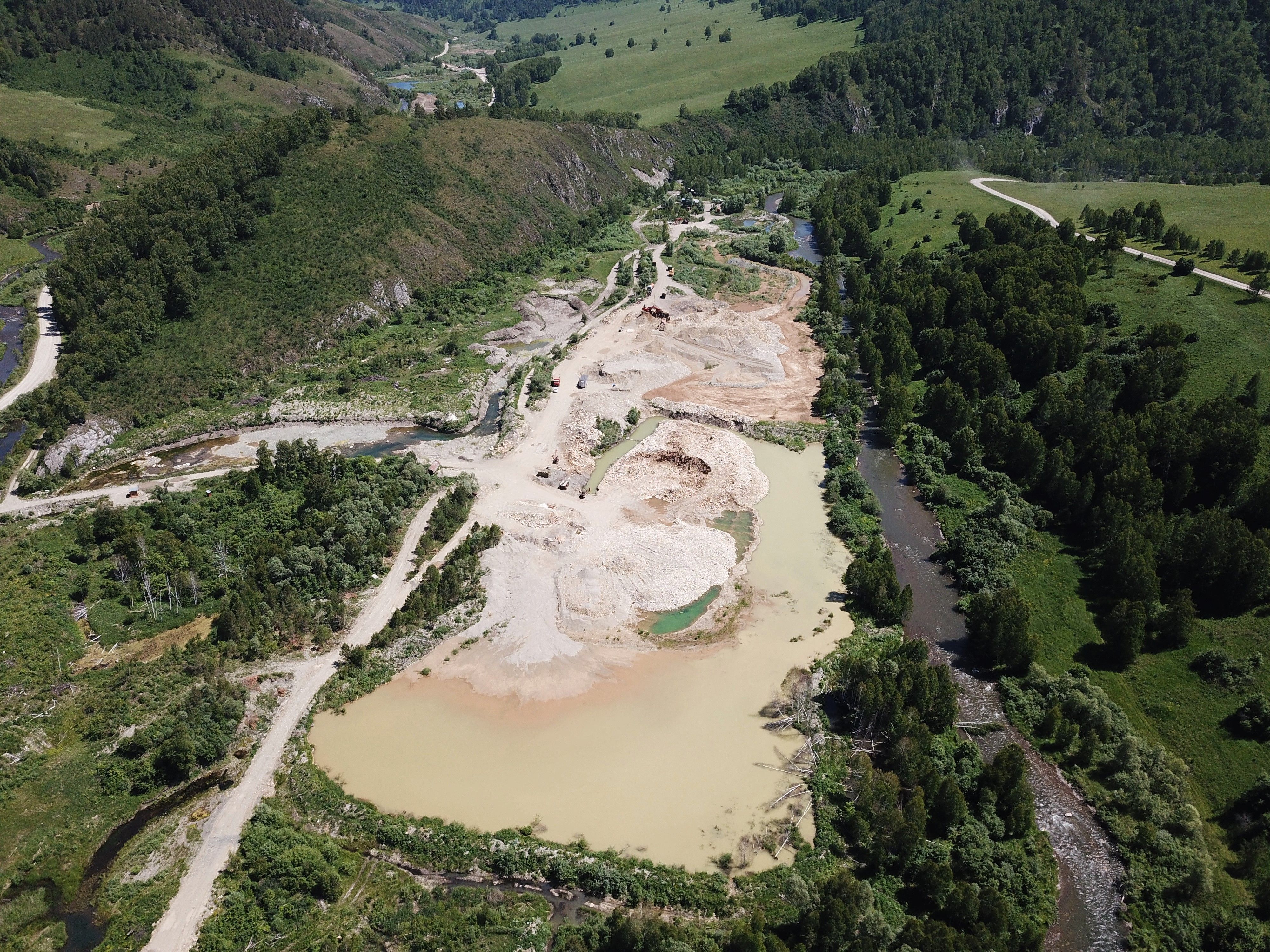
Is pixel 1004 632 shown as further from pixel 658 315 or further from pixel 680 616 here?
pixel 658 315

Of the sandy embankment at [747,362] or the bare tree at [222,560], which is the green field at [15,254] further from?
the sandy embankment at [747,362]

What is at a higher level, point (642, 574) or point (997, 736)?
point (642, 574)

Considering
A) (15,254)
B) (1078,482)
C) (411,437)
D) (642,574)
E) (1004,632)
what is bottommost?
(642,574)

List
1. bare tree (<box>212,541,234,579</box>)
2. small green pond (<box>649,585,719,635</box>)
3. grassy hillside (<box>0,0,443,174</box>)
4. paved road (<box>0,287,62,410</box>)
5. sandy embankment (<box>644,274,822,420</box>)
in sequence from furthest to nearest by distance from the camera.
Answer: grassy hillside (<box>0,0,443,174</box>) < sandy embankment (<box>644,274,822,420</box>) < paved road (<box>0,287,62,410</box>) < bare tree (<box>212,541,234,579</box>) < small green pond (<box>649,585,719,635</box>)

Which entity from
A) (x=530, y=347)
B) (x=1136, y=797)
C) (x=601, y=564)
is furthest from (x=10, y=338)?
(x=1136, y=797)

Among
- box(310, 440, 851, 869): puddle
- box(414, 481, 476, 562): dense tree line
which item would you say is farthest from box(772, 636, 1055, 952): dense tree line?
box(414, 481, 476, 562): dense tree line

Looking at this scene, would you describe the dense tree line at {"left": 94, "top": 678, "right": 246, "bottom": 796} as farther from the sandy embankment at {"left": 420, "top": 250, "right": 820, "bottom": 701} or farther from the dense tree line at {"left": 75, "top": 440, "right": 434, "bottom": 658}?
the sandy embankment at {"left": 420, "top": 250, "right": 820, "bottom": 701}

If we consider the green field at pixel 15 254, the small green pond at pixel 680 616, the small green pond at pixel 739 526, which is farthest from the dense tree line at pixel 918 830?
the green field at pixel 15 254
